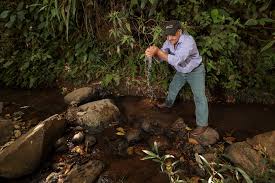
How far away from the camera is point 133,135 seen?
5199 mm

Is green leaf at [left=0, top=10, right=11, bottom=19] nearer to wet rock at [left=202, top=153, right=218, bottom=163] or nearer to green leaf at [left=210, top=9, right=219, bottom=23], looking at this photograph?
green leaf at [left=210, top=9, right=219, bottom=23]

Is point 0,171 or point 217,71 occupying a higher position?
point 217,71

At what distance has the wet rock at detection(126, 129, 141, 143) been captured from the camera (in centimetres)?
515

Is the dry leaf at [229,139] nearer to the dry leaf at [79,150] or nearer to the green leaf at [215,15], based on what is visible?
the green leaf at [215,15]

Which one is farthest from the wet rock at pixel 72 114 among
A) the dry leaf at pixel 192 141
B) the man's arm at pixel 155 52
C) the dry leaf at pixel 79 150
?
the dry leaf at pixel 192 141

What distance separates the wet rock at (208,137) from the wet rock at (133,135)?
0.89 metres

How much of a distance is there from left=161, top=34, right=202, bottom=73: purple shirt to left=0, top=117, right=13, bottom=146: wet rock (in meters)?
2.87

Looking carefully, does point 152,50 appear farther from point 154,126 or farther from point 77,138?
point 77,138

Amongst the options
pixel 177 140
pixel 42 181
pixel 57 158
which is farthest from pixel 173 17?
pixel 42 181

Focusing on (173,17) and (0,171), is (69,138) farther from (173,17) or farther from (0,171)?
(173,17)

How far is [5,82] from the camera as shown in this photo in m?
6.93

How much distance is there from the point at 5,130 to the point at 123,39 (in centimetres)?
255

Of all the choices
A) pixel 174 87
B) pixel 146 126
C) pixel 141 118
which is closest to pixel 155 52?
pixel 174 87

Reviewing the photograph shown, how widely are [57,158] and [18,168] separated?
2.04 ft
